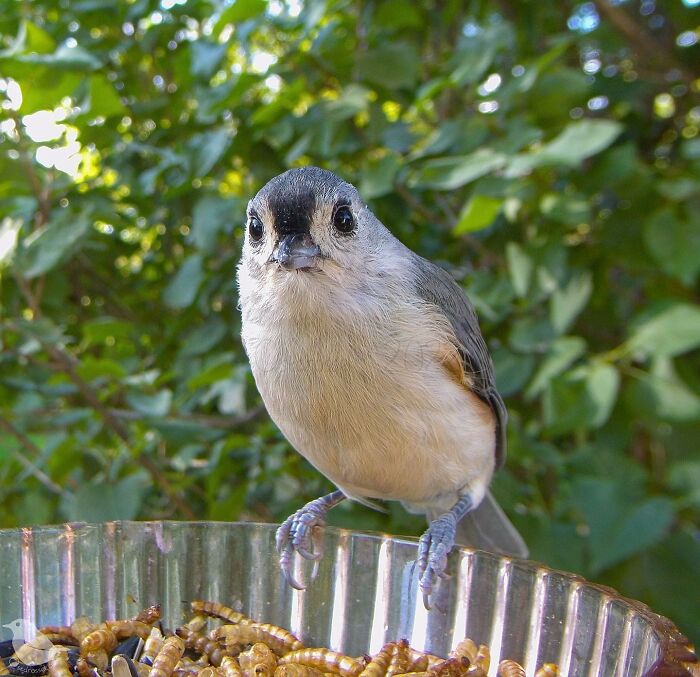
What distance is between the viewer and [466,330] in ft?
7.22

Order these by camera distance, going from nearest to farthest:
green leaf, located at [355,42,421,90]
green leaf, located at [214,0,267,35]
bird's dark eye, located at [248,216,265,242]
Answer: bird's dark eye, located at [248,216,265,242] → green leaf, located at [214,0,267,35] → green leaf, located at [355,42,421,90]

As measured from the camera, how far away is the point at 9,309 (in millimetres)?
2691

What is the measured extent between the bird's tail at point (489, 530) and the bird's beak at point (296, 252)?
1052 mm

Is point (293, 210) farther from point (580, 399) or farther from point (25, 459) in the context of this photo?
point (25, 459)

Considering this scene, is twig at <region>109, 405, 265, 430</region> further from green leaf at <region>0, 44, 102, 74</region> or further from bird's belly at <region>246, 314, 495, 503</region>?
green leaf at <region>0, 44, 102, 74</region>

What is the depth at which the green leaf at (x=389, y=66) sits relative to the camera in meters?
2.48

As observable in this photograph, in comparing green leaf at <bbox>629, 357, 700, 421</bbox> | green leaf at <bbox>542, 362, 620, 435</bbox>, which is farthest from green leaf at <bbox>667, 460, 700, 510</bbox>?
green leaf at <bbox>542, 362, 620, 435</bbox>

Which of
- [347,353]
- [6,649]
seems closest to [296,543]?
[347,353]

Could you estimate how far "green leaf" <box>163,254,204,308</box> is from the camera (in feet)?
8.50

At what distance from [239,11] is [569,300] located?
1236mm

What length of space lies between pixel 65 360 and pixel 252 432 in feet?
2.47

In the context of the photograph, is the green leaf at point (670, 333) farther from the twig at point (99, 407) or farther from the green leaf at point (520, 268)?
the twig at point (99, 407)

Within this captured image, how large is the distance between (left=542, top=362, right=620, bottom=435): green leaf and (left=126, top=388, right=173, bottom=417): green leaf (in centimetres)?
105

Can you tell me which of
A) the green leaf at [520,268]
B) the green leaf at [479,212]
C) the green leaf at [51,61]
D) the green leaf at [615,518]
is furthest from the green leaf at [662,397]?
the green leaf at [51,61]
